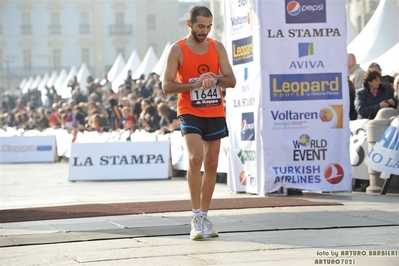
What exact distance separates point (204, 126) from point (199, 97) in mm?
265

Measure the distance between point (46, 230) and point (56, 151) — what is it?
21.3 m

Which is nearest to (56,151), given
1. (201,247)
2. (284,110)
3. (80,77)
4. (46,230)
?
(284,110)

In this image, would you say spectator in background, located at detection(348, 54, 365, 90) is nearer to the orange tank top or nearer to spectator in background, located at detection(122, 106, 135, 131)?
the orange tank top

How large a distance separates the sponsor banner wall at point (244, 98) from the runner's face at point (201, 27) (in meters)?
4.25

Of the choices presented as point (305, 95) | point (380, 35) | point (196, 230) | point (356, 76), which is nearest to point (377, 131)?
point (305, 95)

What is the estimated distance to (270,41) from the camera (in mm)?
13094

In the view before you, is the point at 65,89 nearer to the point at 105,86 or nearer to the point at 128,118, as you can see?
the point at 105,86

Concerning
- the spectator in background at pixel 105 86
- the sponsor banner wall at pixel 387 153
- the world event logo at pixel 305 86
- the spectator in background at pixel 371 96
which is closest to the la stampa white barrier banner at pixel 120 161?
the spectator in background at pixel 371 96

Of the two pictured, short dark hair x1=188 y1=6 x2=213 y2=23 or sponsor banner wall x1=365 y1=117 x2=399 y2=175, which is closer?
short dark hair x1=188 y1=6 x2=213 y2=23

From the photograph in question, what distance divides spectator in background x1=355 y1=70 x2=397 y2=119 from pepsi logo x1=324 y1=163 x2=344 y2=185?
1.43m

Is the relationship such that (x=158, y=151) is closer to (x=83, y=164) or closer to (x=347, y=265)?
(x=83, y=164)

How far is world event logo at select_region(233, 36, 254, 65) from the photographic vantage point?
526 inches

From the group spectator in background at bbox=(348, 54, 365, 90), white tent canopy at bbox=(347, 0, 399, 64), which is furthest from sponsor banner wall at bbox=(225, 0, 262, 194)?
white tent canopy at bbox=(347, 0, 399, 64)

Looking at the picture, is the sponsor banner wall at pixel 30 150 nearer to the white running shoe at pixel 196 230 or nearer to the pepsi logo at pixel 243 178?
the pepsi logo at pixel 243 178
